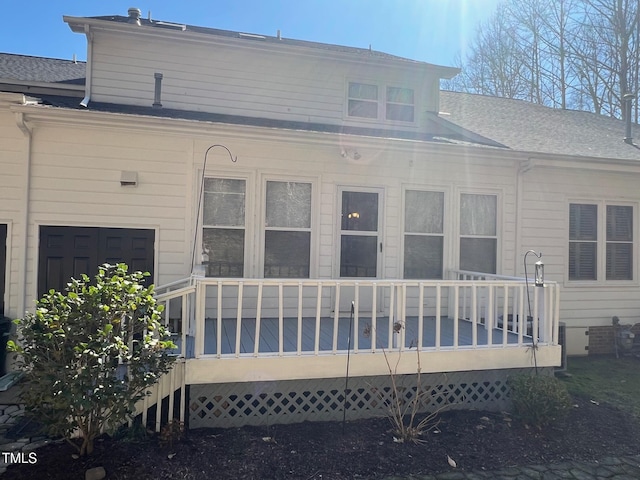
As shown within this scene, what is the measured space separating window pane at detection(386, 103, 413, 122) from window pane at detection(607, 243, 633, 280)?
4114 millimetres

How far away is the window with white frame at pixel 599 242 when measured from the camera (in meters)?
7.34

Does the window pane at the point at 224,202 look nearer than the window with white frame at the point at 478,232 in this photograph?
Yes

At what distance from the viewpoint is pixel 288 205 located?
625 cm

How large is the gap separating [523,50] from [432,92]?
37.7 feet

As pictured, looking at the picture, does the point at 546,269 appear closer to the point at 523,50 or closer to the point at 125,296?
the point at 125,296

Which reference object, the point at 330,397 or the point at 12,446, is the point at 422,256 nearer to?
the point at 330,397

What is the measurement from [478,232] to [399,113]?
2527 mm

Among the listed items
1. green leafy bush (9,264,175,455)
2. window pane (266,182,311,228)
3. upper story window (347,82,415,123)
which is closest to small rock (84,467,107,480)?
green leafy bush (9,264,175,455)

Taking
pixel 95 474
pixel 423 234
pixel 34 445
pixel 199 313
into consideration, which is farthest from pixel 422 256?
pixel 34 445

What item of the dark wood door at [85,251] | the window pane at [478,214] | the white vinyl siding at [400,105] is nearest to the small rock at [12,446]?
the dark wood door at [85,251]

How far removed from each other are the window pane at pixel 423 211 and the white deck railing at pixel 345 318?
0.83 meters

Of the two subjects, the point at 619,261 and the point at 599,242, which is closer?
the point at 599,242

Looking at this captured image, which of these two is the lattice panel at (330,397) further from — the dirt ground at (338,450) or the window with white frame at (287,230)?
Result: the window with white frame at (287,230)

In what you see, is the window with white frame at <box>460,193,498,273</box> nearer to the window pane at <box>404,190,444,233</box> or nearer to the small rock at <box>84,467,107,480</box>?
the window pane at <box>404,190,444,233</box>
